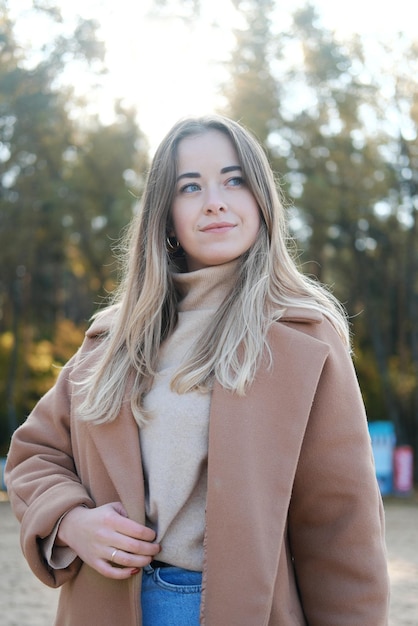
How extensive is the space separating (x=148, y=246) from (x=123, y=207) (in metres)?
13.0

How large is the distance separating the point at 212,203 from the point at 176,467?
0.69 m

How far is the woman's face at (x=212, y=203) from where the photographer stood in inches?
83.3

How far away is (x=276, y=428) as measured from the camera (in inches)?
73.2

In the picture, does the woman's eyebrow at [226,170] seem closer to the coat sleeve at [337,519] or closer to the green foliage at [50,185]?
the coat sleeve at [337,519]

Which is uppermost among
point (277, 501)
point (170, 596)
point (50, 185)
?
point (50, 185)

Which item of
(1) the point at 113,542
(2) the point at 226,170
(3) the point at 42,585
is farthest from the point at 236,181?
(3) the point at 42,585

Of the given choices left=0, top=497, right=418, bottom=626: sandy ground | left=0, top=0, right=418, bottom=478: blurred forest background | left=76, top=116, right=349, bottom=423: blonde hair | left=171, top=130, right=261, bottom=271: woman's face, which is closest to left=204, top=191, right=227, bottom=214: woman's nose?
left=171, top=130, right=261, bottom=271: woman's face

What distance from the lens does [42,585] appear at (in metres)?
7.04

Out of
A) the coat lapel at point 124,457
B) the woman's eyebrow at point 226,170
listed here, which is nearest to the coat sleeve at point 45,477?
the coat lapel at point 124,457

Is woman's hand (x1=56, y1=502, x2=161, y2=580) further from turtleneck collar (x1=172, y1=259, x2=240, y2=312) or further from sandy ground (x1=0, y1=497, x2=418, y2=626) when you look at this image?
sandy ground (x1=0, y1=497, x2=418, y2=626)

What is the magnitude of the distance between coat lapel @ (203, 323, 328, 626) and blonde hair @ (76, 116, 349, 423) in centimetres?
6

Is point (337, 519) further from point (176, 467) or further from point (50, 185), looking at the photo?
point (50, 185)

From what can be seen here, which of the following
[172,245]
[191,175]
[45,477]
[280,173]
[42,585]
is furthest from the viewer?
[280,173]

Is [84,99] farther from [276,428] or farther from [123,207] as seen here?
[276,428]
